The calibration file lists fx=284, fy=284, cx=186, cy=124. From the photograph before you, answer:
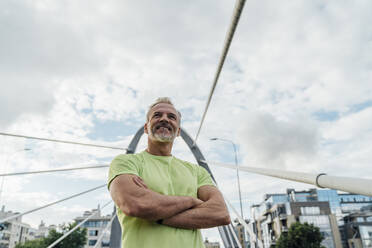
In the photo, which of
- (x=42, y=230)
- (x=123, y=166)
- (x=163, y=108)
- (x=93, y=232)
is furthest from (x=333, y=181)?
(x=42, y=230)

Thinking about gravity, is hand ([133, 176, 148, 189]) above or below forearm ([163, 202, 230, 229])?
Answer: above

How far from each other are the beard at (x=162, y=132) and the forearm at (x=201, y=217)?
0.48 metres

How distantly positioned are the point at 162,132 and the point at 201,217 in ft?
2.00

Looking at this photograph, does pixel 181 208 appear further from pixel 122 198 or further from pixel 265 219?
pixel 265 219

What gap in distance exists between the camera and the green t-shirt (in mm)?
1320

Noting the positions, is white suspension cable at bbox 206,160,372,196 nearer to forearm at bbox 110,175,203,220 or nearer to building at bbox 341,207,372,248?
forearm at bbox 110,175,203,220

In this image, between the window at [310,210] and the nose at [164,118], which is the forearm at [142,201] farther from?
the window at [310,210]

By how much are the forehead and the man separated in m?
0.08

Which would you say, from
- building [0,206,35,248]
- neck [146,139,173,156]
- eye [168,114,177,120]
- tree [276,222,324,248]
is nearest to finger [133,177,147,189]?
neck [146,139,173,156]

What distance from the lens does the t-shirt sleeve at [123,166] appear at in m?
1.50

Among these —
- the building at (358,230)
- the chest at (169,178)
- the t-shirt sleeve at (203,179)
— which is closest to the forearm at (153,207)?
the chest at (169,178)

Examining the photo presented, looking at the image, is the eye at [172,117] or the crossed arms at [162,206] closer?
the crossed arms at [162,206]

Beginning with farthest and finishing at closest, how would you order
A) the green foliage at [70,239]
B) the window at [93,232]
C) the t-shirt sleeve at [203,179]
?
the window at [93,232]
the green foliage at [70,239]
the t-shirt sleeve at [203,179]

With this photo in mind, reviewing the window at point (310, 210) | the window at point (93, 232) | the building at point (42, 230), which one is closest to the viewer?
the window at point (310, 210)
